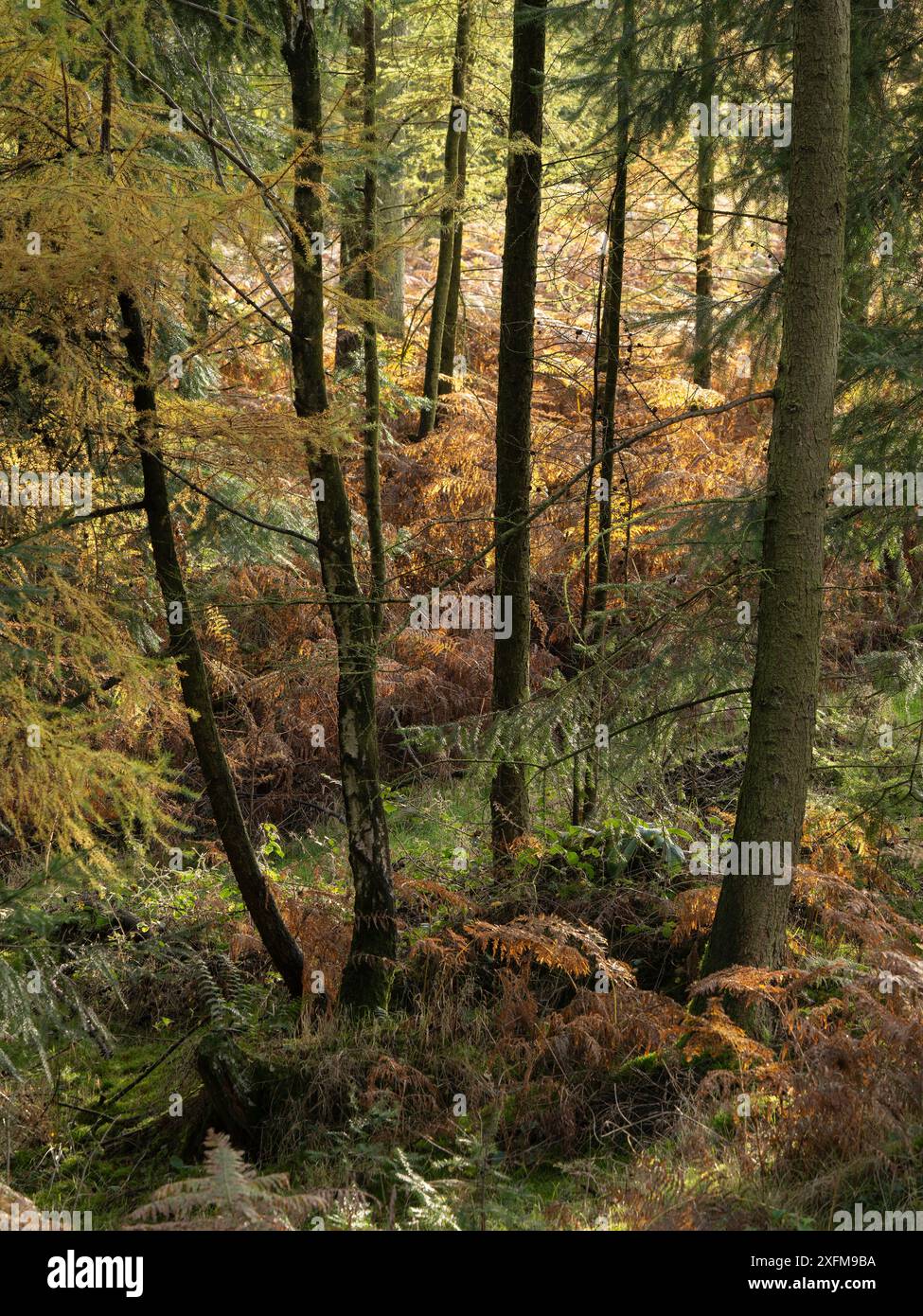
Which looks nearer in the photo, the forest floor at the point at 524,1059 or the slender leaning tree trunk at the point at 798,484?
the forest floor at the point at 524,1059

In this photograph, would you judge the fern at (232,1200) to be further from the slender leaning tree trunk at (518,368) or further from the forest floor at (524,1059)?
the slender leaning tree trunk at (518,368)

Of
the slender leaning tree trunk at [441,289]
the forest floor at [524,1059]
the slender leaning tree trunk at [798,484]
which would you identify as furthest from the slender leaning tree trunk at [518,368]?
the slender leaning tree trunk at [441,289]

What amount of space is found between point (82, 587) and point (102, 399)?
101 centimetres

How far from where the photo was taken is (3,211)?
455 centimetres

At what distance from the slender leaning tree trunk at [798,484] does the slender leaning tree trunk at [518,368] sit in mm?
1820

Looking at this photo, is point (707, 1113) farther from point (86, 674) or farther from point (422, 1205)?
point (86, 674)

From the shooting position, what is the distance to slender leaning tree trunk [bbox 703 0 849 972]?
16.5ft

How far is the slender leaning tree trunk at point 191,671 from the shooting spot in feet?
18.0

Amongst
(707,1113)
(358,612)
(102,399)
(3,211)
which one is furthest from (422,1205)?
(3,211)

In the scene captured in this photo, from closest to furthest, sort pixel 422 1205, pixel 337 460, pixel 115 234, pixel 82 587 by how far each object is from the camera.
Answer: pixel 422 1205 → pixel 115 234 → pixel 82 587 → pixel 337 460

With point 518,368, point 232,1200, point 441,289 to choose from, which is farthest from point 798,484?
point 441,289

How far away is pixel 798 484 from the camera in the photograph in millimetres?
5230

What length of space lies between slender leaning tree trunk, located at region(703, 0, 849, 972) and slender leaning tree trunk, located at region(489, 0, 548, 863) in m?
1.82

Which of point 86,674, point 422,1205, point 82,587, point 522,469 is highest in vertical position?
point 522,469
